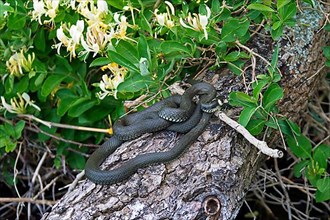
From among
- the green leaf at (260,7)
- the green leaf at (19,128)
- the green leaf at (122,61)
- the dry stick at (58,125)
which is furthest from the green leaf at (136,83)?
the green leaf at (19,128)

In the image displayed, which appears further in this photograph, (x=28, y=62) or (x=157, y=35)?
(x=28, y=62)

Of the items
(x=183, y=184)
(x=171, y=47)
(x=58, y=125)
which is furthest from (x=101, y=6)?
(x=58, y=125)

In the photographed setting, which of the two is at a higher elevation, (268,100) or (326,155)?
(268,100)

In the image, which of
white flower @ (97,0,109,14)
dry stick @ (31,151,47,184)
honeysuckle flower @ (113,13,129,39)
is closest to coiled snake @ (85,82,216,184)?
honeysuckle flower @ (113,13,129,39)

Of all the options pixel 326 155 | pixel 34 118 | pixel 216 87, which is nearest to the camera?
pixel 216 87

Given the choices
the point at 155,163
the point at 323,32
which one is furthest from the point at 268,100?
the point at 323,32

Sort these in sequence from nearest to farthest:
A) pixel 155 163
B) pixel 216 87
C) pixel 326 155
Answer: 1. pixel 155 163
2. pixel 216 87
3. pixel 326 155

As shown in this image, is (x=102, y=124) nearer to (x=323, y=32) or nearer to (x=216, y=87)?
(x=216, y=87)
